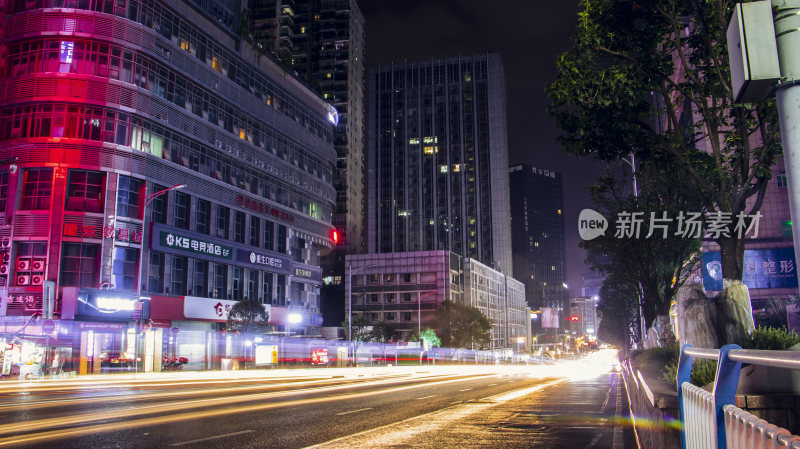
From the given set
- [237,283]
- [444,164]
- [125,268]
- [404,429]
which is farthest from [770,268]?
[444,164]

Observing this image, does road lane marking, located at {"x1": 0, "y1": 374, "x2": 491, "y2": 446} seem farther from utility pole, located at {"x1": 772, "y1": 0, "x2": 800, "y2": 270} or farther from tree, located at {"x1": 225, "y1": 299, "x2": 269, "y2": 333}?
tree, located at {"x1": 225, "y1": 299, "x2": 269, "y2": 333}

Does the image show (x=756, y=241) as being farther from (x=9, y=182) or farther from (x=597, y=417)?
(x=9, y=182)

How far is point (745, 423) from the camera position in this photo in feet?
9.34

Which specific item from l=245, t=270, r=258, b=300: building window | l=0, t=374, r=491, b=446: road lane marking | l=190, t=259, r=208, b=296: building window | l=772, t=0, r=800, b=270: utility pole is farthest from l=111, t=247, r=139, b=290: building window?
l=772, t=0, r=800, b=270: utility pole

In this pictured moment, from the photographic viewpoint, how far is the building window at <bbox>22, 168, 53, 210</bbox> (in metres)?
45.8

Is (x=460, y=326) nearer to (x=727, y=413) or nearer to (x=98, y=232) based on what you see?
(x=98, y=232)

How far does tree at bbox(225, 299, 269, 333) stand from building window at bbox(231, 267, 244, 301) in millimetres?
4830

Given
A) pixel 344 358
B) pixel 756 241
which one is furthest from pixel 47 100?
pixel 756 241

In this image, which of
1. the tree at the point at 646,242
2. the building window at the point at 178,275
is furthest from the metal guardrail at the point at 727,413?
the building window at the point at 178,275

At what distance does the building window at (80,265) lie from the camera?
45656mm

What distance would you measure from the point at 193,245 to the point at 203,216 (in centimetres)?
429

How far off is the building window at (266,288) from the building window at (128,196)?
20666 millimetres

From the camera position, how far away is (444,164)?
174750 mm

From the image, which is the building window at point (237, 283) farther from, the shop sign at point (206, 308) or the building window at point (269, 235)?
the building window at point (269, 235)
